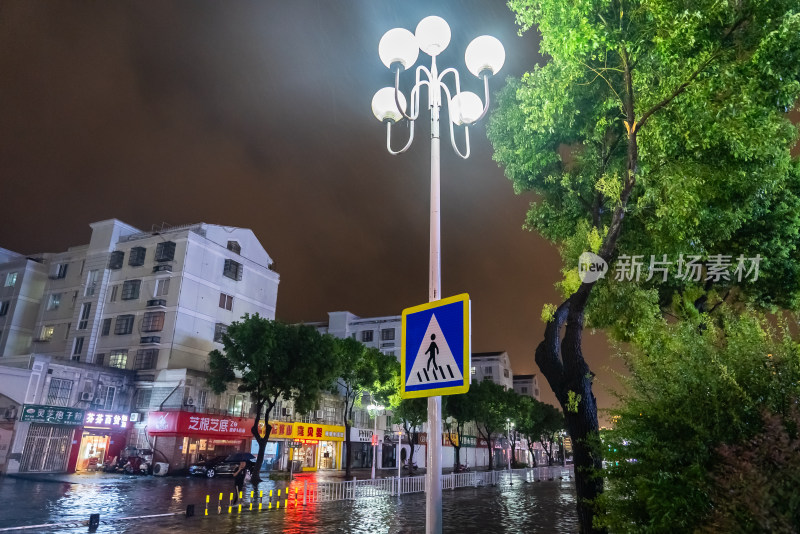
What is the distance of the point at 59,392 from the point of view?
3559 cm

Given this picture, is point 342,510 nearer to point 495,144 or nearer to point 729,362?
point 495,144

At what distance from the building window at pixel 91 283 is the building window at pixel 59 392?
11.3 m

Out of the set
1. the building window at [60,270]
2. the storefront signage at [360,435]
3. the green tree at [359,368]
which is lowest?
the storefront signage at [360,435]

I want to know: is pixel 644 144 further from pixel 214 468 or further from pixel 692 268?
pixel 214 468

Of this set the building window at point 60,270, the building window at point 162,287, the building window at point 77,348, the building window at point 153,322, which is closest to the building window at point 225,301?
the building window at point 162,287

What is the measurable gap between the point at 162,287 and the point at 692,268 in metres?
40.8

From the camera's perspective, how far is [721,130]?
730 cm

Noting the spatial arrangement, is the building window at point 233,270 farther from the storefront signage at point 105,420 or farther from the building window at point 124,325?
the storefront signage at point 105,420

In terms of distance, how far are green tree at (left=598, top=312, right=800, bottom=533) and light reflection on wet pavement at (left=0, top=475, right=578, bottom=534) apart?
1117cm

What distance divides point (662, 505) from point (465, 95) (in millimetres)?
5350

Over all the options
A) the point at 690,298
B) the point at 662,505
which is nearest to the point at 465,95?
the point at 662,505

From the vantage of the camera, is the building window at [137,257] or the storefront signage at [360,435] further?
the storefront signage at [360,435]

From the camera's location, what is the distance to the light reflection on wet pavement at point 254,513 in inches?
589

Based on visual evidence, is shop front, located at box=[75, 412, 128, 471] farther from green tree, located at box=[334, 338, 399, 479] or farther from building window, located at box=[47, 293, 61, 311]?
green tree, located at box=[334, 338, 399, 479]
